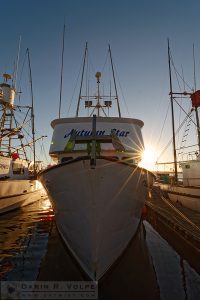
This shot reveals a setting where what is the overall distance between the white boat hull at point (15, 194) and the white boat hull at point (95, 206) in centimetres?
1036

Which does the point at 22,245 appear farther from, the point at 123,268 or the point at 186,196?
the point at 186,196

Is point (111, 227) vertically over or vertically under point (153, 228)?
over

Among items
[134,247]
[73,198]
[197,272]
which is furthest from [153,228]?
[73,198]

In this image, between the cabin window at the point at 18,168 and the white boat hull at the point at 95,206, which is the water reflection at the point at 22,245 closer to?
the white boat hull at the point at 95,206

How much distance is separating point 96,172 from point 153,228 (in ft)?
30.1

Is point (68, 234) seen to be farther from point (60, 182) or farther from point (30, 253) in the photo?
point (30, 253)

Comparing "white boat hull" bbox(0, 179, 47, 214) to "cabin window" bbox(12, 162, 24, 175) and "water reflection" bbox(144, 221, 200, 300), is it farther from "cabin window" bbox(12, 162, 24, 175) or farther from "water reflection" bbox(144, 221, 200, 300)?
"water reflection" bbox(144, 221, 200, 300)

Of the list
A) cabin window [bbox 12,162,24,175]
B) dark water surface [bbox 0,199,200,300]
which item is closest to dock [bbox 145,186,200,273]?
dark water surface [bbox 0,199,200,300]

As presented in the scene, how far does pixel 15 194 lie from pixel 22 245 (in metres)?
8.67

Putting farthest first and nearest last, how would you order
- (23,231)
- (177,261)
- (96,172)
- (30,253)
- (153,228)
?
1. (153,228)
2. (23,231)
3. (30,253)
4. (177,261)
5. (96,172)

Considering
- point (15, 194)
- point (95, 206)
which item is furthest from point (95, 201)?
point (15, 194)

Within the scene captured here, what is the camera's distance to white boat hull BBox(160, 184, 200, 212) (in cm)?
1558

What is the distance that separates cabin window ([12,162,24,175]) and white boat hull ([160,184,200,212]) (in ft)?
45.6

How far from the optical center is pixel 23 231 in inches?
485
